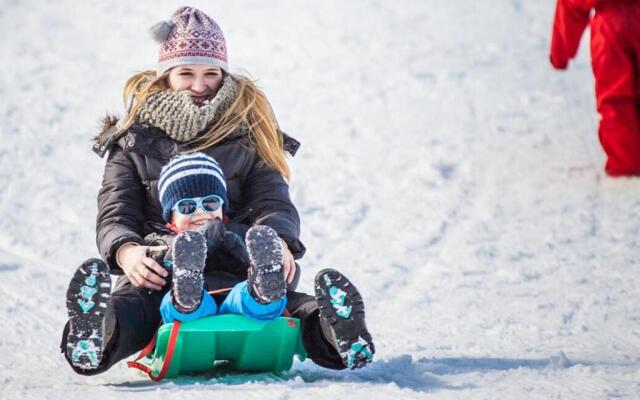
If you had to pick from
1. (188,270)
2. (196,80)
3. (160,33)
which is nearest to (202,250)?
(188,270)

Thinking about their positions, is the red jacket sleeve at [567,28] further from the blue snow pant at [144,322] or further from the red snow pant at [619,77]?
the blue snow pant at [144,322]

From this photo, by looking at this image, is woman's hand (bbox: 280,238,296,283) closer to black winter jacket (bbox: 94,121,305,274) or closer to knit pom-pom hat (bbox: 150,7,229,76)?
black winter jacket (bbox: 94,121,305,274)

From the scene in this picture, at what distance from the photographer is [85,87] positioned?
705 centimetres

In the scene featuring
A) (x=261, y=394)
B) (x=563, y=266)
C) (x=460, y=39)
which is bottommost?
(x=261, y=394)

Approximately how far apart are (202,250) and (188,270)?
0.07m

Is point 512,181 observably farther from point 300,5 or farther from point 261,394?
point 300,5

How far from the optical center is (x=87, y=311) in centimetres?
232

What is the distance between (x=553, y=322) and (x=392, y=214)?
1.77m

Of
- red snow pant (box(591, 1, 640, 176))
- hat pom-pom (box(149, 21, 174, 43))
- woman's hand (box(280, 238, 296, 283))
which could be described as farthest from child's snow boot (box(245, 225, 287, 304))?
red snow pant (box(591, 1, 640, 176))

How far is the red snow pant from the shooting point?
5281 mm

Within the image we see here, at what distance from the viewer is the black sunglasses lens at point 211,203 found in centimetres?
281

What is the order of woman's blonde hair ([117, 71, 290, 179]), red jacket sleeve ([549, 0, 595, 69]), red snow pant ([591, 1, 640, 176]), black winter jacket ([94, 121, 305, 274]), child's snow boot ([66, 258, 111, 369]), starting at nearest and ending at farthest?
child's snow boot ([66, 258, 111, 369])
black winter jacket ([94, 121, 305, 274])
woman's blonde hair ([117, 71, 290, 179])
red snow pant ([591, 1, 640, 176])
red jacket sleeve ([549, 0, 595, 69])

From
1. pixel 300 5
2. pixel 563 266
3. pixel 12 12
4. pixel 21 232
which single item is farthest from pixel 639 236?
pixel 12 12

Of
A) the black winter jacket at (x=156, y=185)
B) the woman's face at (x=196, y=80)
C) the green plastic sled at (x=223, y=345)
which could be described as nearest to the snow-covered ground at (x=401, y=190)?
the green plastic sled at (x=223, y=345)
